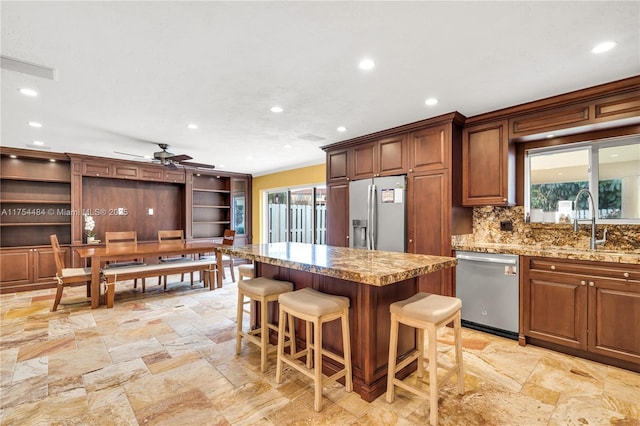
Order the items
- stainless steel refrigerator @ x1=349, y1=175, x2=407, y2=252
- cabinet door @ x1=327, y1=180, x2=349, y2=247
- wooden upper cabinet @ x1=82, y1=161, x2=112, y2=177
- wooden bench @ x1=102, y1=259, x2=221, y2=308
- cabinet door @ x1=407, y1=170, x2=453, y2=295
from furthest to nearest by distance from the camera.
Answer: wooden upper cabinet @ x1=82, y1=161, x2=112, y2=177
cabinet door @ x1=327, y1=180, x2=349, y2=247
wooden bench @ x1=102, y1=259, x2=221, y2=308
stainless steel refrigerator @ x1=349, y1=175, x2=407, y2=252
cabinet door @ x1=407, y1=170, x2=453, y2=295

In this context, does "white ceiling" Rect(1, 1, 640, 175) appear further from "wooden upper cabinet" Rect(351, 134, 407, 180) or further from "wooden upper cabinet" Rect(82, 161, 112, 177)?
"wooden upper cabinet" Rect(82, 161, 112, 177)

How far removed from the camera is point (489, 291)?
314 cm

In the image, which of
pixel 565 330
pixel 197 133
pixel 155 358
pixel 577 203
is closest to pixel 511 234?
pixel 577 203

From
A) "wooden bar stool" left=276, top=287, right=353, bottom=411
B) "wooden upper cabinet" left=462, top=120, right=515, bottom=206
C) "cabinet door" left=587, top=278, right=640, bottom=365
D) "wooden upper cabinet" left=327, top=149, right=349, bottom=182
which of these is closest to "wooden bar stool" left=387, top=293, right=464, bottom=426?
"wooden bar stool" left=276, top=287, right=353, bottom=411

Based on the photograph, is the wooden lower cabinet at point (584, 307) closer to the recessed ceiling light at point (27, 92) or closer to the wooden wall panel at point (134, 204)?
the recessed ceiling light at point (27, 92)

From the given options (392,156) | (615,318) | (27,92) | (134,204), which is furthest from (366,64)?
(134,204)

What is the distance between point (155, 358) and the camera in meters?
2.67

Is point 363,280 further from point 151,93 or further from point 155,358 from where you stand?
point 151,93

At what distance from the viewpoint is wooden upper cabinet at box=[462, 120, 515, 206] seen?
129 inches

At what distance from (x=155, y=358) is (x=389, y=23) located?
3.16 meters

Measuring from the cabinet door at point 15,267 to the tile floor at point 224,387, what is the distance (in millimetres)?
2347

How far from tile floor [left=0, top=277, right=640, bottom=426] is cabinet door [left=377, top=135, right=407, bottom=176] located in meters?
2.02

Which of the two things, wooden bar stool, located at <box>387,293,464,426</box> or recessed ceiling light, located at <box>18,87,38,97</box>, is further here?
recessed ceiling light, located at <box>18,87,38,97</box>

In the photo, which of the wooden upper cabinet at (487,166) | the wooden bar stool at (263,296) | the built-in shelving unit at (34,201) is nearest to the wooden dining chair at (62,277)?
the built-in shelving unit at (34,201)
